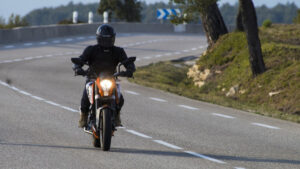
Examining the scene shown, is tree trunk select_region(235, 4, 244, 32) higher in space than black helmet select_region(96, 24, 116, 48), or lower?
lower

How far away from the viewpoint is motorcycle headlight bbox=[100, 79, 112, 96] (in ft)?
30.4

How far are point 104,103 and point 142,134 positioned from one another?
2.13m

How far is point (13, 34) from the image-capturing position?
38.8 m

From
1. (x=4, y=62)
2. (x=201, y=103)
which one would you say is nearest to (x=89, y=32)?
(x=4, y=62)

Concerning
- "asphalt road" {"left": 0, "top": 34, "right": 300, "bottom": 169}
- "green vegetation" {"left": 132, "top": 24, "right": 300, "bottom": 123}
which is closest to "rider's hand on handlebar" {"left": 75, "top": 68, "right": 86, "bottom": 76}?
"asphalt road" {"left": 0, "top": 34, "right": 300, "bottom": 169}

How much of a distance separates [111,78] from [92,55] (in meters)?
0.59

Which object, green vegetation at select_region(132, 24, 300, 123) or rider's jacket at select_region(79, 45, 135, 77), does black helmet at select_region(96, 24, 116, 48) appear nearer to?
rider's jacket at select_region(79, 45, 135, 77)

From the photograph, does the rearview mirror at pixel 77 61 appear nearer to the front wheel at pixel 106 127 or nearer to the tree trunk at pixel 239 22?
the front wheel at pixel 106 127

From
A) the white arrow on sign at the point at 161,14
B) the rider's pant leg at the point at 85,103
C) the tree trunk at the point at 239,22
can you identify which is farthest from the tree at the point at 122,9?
the rider's pant leg at the point at 85,103

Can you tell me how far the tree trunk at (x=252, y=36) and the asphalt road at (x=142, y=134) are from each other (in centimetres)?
343

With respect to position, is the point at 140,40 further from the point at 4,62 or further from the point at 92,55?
the point at 92,55

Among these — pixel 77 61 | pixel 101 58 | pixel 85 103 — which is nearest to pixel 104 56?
pixel 101 58

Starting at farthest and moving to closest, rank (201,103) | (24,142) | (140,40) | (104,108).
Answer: (140,40) → (201,103) → (24,142) → (104,108)

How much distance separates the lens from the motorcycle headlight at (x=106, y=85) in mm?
9266
